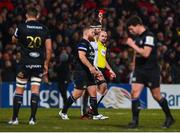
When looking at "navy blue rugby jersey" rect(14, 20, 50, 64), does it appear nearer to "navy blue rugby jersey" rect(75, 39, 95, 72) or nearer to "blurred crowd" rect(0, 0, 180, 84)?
"navy blue rugby jersey" rect(75, 39, 95, 72)

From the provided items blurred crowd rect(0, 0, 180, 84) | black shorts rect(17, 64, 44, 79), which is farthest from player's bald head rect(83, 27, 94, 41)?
blurred crowd rect(0, 0, 180, 84)

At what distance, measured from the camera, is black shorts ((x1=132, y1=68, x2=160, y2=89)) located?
13.8 m

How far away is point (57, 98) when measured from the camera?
23922 mm

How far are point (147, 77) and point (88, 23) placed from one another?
29.8 feet

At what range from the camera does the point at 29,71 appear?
14.5 meters

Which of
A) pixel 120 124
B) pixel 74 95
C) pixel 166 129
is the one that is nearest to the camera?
pixel 166 129

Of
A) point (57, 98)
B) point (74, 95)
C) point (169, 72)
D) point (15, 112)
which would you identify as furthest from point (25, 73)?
point (169, 72)

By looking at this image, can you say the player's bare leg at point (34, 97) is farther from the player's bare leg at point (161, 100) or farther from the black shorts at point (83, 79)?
the player's bare leg at point (161, 100)

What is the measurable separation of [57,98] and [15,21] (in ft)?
10.8

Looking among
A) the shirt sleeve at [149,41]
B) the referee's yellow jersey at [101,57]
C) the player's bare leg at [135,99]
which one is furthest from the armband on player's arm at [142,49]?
the referee's yellow jersey at [101,57]

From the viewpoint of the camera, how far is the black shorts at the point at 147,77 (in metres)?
13.8

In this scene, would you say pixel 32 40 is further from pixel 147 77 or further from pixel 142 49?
pixel 147 77

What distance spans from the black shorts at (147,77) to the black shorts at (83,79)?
2.63 meters

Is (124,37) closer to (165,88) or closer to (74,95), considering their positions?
(165,88)
